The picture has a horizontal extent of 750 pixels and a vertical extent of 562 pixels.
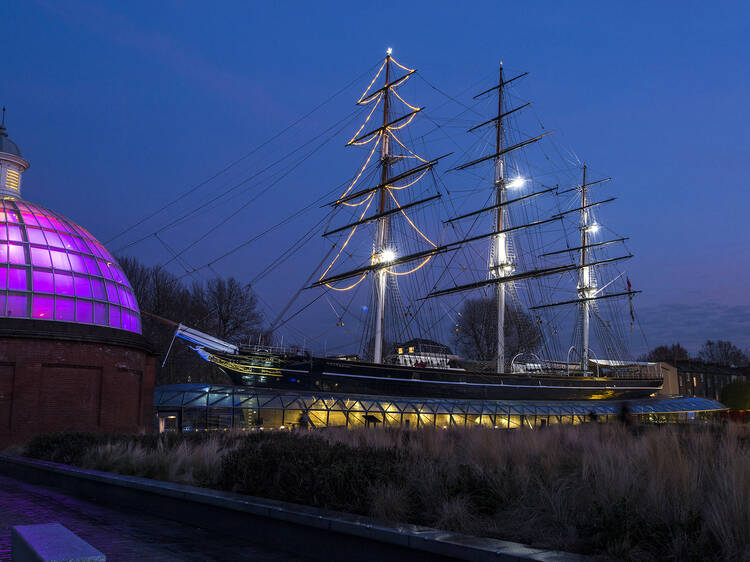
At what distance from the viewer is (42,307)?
22359 mm

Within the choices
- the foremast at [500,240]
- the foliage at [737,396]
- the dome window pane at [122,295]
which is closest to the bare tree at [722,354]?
the foliage at [737,396]

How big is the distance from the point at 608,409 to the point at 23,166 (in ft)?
147

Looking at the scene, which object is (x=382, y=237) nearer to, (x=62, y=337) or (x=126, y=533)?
(x=62, y=337)

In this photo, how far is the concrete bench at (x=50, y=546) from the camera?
3.83m

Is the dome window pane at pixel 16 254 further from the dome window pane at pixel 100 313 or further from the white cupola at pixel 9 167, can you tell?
the white cupola at pixel 9 167

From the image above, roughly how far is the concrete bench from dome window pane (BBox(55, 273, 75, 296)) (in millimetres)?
20446

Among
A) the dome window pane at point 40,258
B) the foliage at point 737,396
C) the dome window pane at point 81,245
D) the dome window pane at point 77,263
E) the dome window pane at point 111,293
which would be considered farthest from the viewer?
the foliage at point 737,396

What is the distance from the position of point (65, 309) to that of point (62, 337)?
1.50m

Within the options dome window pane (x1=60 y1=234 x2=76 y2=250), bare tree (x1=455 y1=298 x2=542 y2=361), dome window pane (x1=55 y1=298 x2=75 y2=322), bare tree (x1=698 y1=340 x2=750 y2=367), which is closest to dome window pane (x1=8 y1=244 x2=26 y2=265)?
dome window pane (x1=60 y1=234 x2=76 y2=250)

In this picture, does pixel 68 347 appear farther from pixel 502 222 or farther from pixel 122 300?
pixel 502 222

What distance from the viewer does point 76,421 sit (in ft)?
72.9

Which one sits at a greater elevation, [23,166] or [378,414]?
[23,166]

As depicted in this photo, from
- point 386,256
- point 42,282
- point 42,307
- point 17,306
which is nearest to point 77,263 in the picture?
point 42,282

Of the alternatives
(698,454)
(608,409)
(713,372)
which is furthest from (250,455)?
(713,372)
